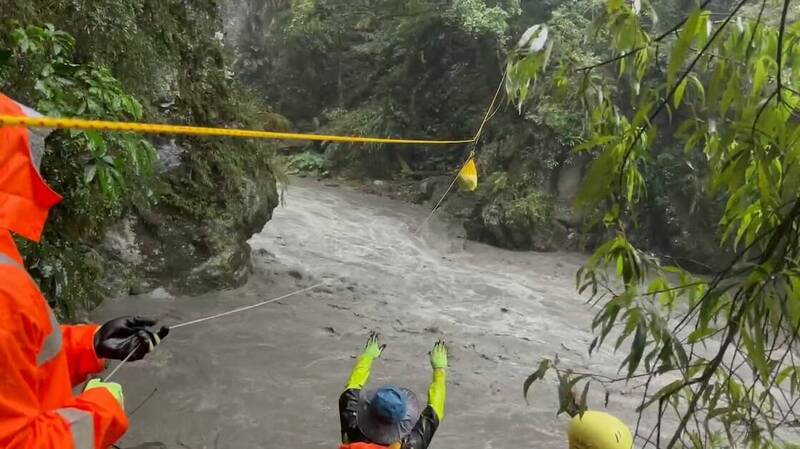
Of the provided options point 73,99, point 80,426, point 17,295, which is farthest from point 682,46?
point 73,99

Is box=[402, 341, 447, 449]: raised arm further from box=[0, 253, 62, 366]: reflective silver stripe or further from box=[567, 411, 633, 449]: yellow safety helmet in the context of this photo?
box=[0, 253, 62, 366]: reflective silver stripe

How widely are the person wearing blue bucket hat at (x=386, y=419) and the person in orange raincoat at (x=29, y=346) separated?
114 centimetres

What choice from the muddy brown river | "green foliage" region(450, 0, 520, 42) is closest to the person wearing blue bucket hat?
the muddy brown river

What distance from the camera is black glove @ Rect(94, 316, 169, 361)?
63.1 inches

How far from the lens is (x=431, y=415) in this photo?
2.64 meters

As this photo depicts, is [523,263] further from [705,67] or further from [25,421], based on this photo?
[25,421]

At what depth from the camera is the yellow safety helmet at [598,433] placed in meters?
2.13

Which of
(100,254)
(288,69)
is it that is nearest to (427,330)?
(100,254)

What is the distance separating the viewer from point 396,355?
4.70m

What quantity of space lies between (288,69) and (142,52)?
1239 centimetres

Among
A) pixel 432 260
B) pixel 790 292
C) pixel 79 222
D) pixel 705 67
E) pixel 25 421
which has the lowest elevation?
pixel 432 260

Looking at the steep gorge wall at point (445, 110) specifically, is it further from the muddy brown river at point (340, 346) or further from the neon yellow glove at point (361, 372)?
the neon yellow glove at point (361, 372)

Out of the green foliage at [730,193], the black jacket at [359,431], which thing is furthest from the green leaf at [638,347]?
the black jacket at [359,431]

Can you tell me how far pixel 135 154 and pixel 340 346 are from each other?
221 cm
